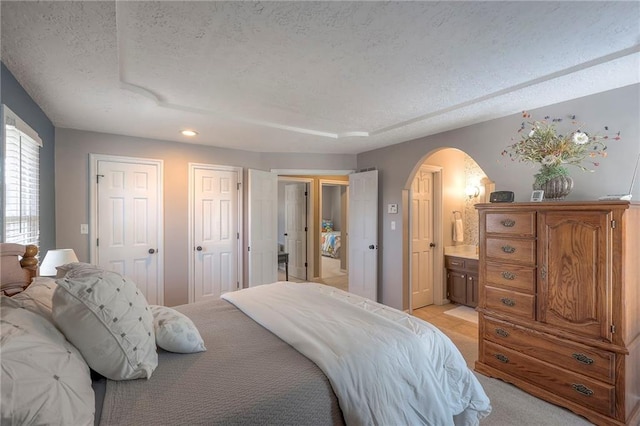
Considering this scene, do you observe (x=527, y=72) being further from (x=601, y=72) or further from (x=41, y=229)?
(x=41, y=229)

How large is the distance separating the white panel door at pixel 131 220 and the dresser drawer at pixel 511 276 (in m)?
3.76

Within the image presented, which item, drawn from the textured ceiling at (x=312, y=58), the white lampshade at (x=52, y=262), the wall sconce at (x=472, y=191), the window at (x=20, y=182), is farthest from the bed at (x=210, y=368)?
the wall sconce at (x=472, y=191)

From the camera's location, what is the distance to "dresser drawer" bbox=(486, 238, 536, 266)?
2342mm

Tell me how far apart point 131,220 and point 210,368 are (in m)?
3.02

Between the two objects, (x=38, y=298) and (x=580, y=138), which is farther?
(x=580, y=138)

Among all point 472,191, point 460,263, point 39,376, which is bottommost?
point 460,263

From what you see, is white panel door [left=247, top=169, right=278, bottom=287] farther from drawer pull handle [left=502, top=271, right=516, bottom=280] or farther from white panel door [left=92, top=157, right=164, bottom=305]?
drawer pull handle [left=502, top=271, right=516, bottom=280]

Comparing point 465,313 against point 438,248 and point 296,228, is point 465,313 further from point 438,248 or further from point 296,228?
point 296,228

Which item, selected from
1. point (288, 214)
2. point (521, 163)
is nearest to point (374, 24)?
point (521, 163)

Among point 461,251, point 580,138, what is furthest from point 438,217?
point 580,138

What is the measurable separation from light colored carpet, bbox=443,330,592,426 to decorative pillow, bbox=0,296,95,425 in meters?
2.35

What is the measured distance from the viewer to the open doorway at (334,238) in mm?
6320

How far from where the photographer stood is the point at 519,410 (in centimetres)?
216

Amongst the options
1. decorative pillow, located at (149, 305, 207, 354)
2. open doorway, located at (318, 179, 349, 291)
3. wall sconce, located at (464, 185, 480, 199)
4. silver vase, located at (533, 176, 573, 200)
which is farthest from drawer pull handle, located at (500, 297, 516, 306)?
open doorway, located at (318, 179, 349, 291)
